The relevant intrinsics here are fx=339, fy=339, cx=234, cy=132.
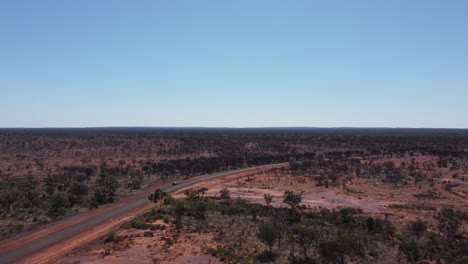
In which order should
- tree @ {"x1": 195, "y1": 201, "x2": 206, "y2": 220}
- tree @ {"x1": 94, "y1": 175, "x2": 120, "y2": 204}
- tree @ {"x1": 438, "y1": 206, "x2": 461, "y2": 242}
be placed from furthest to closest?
1. tree @ {"x1": 94, "y1": 175, "x2": 120, "y2": 204}
2. tree @ {"x1": 195, "y1": 201, "x2": 206, "y2": 220}
3. tree @ {"x1": 438, "y1": 206, "x2": 461, "y2": 242}

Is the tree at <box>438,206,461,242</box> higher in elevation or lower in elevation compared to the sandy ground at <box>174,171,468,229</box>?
higher

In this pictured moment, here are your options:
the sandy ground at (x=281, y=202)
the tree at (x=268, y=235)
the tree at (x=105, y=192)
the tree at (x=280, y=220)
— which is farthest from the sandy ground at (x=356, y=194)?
the tree at (x=268, y=235)

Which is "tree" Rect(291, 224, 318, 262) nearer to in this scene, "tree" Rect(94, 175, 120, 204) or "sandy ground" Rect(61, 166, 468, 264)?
"sandy ground" Rect(61, 166, 468, 264)

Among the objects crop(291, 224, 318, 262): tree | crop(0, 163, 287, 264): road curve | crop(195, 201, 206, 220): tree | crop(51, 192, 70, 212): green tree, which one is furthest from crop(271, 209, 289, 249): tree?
crop(51, 192, 70, 212): green tree

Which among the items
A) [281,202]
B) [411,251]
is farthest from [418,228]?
[281,202]

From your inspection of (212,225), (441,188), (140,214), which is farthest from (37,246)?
(441,188)

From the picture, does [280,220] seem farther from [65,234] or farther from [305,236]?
[65,234]

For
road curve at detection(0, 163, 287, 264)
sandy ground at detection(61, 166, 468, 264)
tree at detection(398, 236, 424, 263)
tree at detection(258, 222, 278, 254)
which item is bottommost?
road curve at detection(0, 163, 287, 264)

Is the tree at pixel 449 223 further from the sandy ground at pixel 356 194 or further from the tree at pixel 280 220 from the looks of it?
the tree at pixel 280 220

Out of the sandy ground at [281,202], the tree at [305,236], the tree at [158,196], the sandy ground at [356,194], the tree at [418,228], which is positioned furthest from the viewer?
the tree at [158,196]
